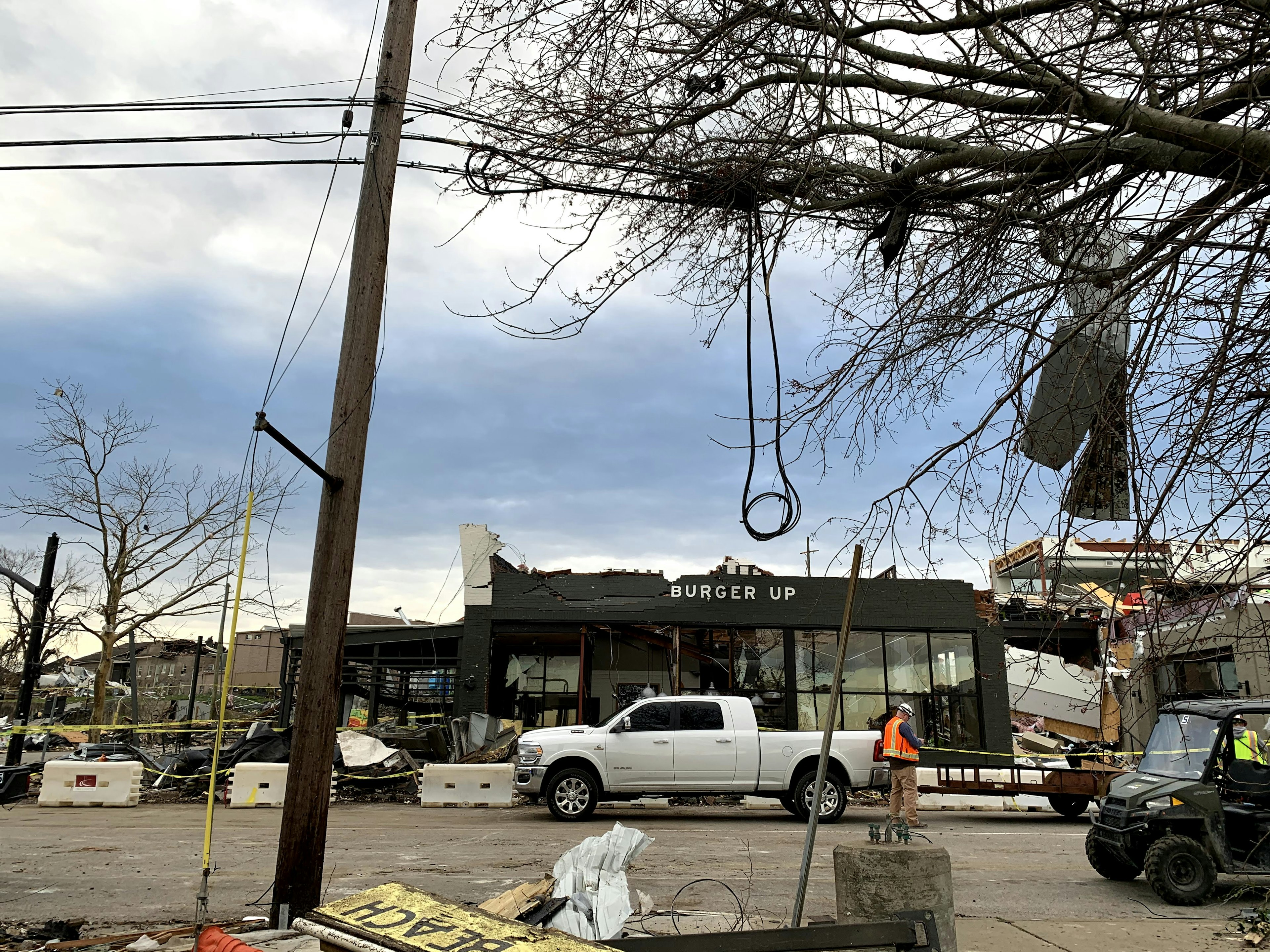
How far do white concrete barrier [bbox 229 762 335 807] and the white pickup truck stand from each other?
602 centimetres

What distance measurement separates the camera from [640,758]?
15.3 meters

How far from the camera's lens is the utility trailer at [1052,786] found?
644 inches

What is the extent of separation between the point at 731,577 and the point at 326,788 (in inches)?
727

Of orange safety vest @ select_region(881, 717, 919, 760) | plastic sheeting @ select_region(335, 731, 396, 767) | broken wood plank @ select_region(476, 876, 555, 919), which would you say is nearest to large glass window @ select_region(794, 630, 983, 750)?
plastic sheeting @ select_region(335, 731, 396, 767)

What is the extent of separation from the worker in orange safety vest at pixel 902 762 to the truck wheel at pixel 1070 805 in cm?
544

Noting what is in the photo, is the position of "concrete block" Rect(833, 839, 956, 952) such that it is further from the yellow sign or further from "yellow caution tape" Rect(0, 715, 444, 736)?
"yellow caution tape" Rect(0, 715, 444, 736)

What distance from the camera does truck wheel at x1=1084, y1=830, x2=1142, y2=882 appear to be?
9.77m

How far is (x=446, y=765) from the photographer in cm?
1912

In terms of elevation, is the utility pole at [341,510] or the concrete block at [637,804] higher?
the utility pole at [341,510]

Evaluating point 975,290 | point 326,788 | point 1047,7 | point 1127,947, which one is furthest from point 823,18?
point 1127,947

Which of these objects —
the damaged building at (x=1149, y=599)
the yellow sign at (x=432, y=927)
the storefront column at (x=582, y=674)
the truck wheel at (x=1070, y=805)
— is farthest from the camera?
the storefront column at (x=582, y=674)

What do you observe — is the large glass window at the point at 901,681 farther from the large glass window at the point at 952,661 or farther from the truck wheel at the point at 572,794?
the truck wheel at the point at 572,794

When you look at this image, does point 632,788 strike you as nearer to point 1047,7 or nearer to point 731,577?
point 731,577

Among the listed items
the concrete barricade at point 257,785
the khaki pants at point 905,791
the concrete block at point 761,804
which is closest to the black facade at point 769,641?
the concrete block at point 761,804
